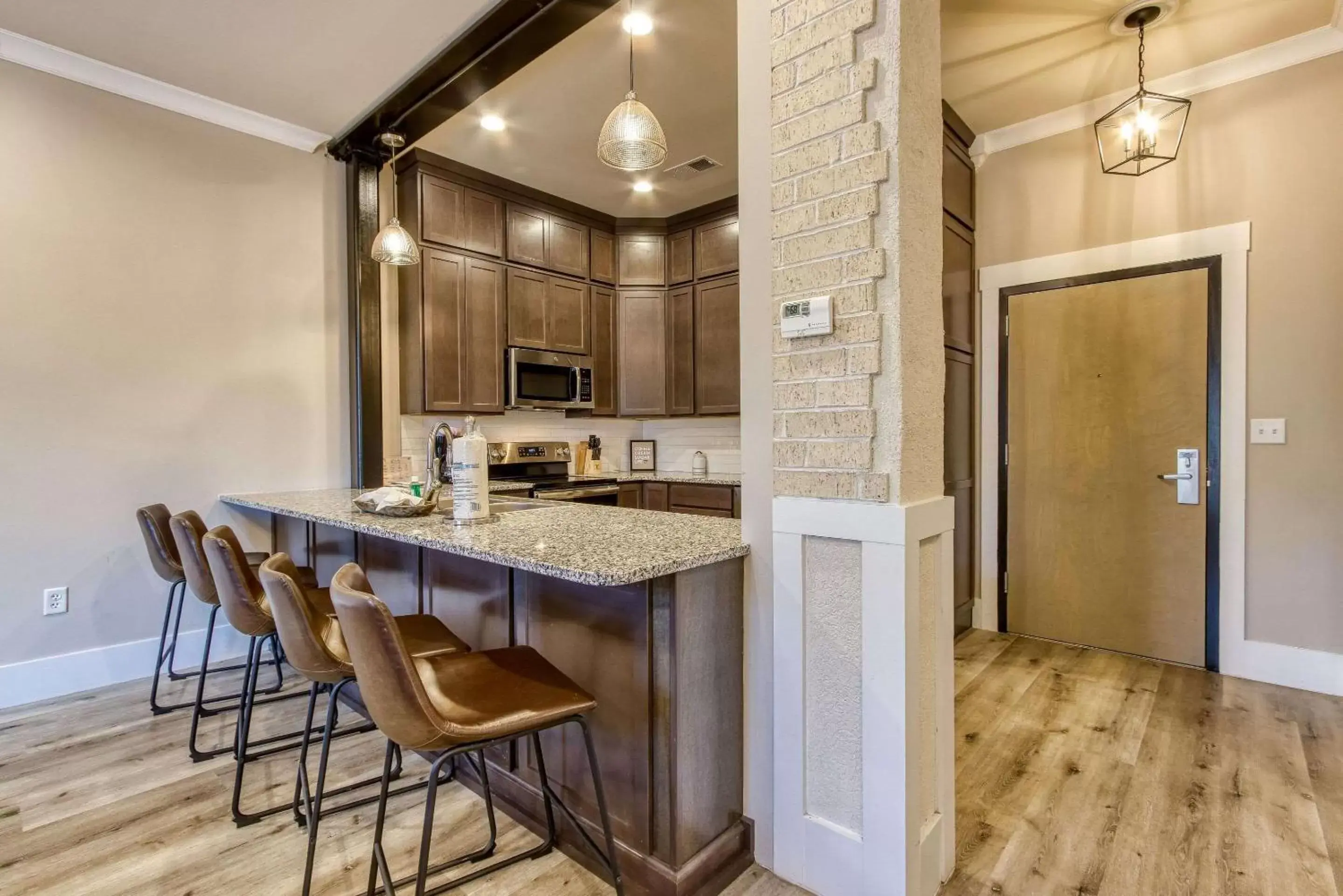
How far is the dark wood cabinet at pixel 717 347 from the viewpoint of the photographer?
4414 millimetres

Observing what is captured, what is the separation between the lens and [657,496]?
14.9 feet

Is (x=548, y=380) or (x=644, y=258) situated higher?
(x=644, y=258)

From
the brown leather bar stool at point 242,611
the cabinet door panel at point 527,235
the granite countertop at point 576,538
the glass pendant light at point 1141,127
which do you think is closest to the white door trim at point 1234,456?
the glass pendant light at point 1141,127

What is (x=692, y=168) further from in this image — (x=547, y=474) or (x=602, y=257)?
(x=547, y=474)

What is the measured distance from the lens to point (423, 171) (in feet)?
12.2

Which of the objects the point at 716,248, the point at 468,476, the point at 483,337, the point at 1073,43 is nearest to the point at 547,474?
Answer: the point at 483,337

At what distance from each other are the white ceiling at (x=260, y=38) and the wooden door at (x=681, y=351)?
2.31 m

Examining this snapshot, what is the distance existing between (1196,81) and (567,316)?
Answer: 3.68 m

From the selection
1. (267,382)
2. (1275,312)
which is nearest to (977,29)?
(1275,312)

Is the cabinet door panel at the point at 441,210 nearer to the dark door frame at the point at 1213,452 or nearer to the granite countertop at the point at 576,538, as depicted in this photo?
the granite countertop at the point at 576,538

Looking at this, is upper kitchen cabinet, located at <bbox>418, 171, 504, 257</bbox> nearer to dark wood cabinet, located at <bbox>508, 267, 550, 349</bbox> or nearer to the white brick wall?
dark wood cabinet, located at <bbox>508, 267, 550, 349</bbox>

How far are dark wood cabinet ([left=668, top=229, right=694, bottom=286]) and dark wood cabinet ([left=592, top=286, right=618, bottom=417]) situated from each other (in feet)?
1.58

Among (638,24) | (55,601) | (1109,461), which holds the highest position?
(638,24)

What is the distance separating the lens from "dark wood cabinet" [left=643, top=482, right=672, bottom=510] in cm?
447
